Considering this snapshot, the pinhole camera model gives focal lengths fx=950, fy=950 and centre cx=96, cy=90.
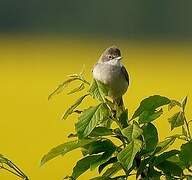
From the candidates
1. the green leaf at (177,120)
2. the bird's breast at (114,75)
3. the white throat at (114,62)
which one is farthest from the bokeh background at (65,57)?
the green leaf at (177,120)

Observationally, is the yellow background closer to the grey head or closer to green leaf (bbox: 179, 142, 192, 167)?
the grey head

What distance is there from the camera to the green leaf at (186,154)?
212 cm

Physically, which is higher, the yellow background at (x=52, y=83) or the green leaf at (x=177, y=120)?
the yellow background at (x=52, y=83)

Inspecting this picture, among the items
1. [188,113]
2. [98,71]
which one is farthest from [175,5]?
[98,71]

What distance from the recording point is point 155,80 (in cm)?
1950

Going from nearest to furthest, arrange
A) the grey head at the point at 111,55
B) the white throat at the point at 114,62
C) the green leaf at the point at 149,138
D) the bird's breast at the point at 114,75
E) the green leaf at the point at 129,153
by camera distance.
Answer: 1. the green leaf at the point at 129,153
2. the green leaf at the point at 149,138
3. the bird's breast at the point at 114,75
4. the grey head at the point at 111,55
5. the white throat at the point at 114,62

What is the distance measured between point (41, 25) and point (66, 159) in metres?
18.3

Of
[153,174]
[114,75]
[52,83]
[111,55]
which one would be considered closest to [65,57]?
[52,83]

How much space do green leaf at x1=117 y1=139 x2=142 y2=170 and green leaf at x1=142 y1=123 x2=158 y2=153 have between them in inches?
2.7

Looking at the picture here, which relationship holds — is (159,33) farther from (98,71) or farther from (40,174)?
(98,71)

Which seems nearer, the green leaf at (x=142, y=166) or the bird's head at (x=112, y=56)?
the green leaf at (x=142, y=166)

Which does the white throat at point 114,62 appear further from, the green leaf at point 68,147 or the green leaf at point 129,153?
the green leaf at point 129,153

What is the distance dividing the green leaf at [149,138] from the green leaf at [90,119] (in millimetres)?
98

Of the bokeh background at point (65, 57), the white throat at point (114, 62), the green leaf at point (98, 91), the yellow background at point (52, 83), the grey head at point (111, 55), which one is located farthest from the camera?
the bokeh background at point (65, 57)
